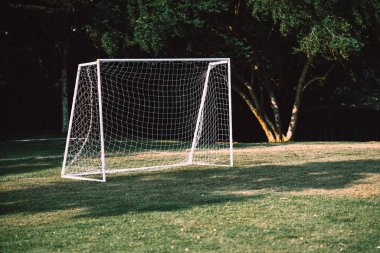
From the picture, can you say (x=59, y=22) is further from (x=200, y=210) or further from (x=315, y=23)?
(x=200, y=210)

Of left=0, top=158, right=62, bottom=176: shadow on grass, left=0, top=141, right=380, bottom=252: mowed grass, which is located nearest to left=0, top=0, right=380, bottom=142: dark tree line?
left=0, top=158, right=62, bottom=176: shadow on grass

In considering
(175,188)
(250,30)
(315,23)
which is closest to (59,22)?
(250,30)

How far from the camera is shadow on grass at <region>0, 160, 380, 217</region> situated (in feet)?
28.1

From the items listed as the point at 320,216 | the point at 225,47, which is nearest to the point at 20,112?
the point at 225,47

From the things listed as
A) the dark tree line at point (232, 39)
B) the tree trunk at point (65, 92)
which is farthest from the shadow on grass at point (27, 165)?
the tree trunk at point (65, 92)

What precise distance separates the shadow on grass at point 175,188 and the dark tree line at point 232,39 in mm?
8165

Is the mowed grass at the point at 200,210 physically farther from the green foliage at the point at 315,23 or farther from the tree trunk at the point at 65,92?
the tree trunk at the point at 65,92

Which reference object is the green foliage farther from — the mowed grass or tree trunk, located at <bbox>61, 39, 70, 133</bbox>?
tree trunk, located at <bbox>61, 39, 70, 133</bbox>

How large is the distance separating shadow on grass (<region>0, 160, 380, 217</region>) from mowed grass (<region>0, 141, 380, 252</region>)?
0.02 metres

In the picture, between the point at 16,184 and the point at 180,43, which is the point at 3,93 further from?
the point at 16,184

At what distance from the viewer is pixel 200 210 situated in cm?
794

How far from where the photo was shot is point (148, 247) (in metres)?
6.04

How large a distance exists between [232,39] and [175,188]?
13005 mm

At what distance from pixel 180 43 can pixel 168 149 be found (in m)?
5.87
